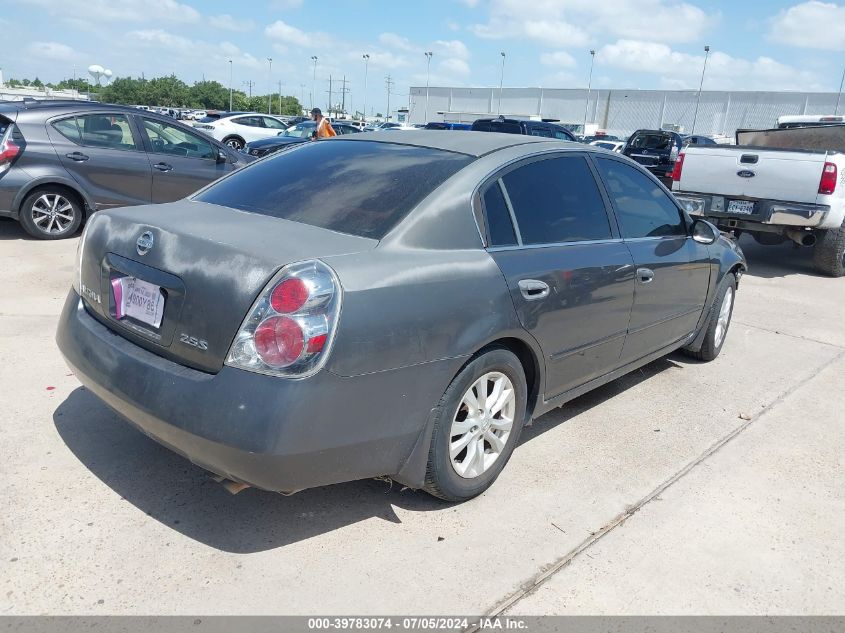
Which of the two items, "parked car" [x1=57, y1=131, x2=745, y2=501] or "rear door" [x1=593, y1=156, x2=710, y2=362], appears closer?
"parked car" [x1=57, y1=131, x2=745, y2=501]

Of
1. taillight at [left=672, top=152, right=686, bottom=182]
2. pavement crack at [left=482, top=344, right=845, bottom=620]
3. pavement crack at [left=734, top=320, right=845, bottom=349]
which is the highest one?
taillight at [left=672, top=152, right=686, bottom=182]

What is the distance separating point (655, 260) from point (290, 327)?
2544 mm

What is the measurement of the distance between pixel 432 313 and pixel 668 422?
7.24 ft

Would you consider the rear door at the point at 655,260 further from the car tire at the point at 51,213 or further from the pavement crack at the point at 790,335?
the car tire at the point at 51,213

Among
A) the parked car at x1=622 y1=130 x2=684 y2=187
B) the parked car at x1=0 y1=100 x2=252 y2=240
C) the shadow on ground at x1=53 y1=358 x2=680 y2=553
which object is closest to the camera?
the shadow on ground at x1=53 y1=358 x2=680 y2=553

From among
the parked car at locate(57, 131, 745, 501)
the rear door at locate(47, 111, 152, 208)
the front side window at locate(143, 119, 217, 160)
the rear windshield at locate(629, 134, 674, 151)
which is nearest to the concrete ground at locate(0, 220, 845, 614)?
the parked car at locate(57, 131, 745, 501)

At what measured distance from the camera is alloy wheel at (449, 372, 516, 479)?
9.73 feet

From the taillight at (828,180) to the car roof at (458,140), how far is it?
554 cm

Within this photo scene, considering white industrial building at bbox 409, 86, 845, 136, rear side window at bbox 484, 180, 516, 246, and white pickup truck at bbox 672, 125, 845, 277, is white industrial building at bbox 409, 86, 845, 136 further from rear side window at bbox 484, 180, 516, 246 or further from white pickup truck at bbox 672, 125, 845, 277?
rear side window at bbox 484, 180, 516, 246

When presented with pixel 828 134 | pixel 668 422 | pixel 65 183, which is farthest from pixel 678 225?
pixel 828 134

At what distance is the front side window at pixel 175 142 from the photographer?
8.16 metres

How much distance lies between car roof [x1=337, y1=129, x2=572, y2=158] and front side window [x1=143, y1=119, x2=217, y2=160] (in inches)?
198

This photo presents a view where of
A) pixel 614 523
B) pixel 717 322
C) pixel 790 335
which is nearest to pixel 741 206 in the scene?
pixel 790 335

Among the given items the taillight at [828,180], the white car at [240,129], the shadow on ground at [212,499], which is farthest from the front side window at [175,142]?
the white car at [240,129]
